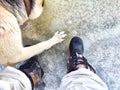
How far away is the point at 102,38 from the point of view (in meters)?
2.78

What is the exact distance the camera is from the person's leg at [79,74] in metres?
2.36

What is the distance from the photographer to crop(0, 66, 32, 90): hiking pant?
2307mm

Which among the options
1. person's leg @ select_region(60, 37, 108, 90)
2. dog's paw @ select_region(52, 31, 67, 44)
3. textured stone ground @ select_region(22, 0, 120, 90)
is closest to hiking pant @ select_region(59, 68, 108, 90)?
person's leg @ select_region(60, 37, 108, 90)

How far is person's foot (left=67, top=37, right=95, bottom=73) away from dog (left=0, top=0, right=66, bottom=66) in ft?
0.95

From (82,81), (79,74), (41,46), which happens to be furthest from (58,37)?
(82,81)

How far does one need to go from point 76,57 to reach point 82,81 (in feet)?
1.18

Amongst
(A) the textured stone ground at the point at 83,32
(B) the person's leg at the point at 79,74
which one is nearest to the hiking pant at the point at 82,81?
(B) the person's leg at the point at 79,74

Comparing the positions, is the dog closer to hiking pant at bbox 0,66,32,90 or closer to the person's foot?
hiking pant at bbox 0,66,32,90

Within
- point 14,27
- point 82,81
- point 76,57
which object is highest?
point 14,27

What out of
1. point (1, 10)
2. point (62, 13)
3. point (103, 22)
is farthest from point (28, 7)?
point (103, 22)

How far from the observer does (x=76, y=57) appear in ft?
8.84

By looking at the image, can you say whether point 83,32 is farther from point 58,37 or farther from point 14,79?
point 14,79

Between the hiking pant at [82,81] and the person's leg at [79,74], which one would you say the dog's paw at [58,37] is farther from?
the hiking pant at [82,81]

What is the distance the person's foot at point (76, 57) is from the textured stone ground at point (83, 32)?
6 centimetres
